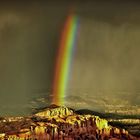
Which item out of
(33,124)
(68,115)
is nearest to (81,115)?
(68,115)

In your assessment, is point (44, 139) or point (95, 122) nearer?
point (44, 139)

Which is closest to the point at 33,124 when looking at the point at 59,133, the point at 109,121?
the point at 59,133

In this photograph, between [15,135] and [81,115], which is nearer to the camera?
[15,135]

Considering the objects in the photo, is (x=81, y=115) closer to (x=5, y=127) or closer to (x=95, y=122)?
(x=95, y=122)

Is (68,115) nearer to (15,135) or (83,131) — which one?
(83,131)

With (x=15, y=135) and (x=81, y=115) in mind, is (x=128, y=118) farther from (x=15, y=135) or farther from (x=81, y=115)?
(x=15, y=135)
